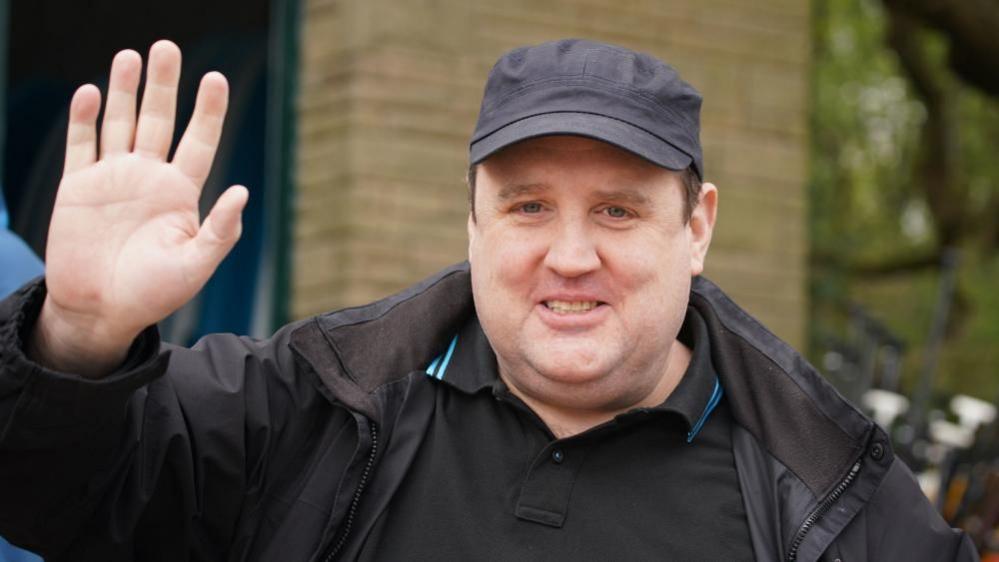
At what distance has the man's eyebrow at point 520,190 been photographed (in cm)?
238

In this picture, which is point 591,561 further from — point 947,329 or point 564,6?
point 947,329

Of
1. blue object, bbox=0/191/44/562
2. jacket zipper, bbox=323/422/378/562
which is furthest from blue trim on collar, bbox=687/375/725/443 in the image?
blue object, bbox=0/191/44/562

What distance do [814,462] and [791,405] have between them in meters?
0.11

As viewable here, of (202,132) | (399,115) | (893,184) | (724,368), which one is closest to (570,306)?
(724,368)

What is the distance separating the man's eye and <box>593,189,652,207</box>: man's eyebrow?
0.02m

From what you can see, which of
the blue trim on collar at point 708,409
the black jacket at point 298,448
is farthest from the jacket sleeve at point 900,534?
the blue trim on collar at point 708,409

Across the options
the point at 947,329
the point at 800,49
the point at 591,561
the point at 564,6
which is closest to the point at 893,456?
the point at 591,561

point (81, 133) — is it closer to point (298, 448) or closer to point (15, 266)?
point (298, 448)

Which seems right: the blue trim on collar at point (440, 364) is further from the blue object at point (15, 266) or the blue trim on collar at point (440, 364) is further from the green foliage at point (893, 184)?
the green foliage at point (893, 184)

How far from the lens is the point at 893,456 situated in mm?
2453

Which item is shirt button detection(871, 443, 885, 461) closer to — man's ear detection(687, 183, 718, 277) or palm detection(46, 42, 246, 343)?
man's ear detection(687, 183, 718, 277)

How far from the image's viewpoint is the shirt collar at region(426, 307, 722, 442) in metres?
2.48

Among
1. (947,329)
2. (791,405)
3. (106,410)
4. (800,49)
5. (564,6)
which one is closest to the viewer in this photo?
(106,410)

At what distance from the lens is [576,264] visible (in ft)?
7.64
